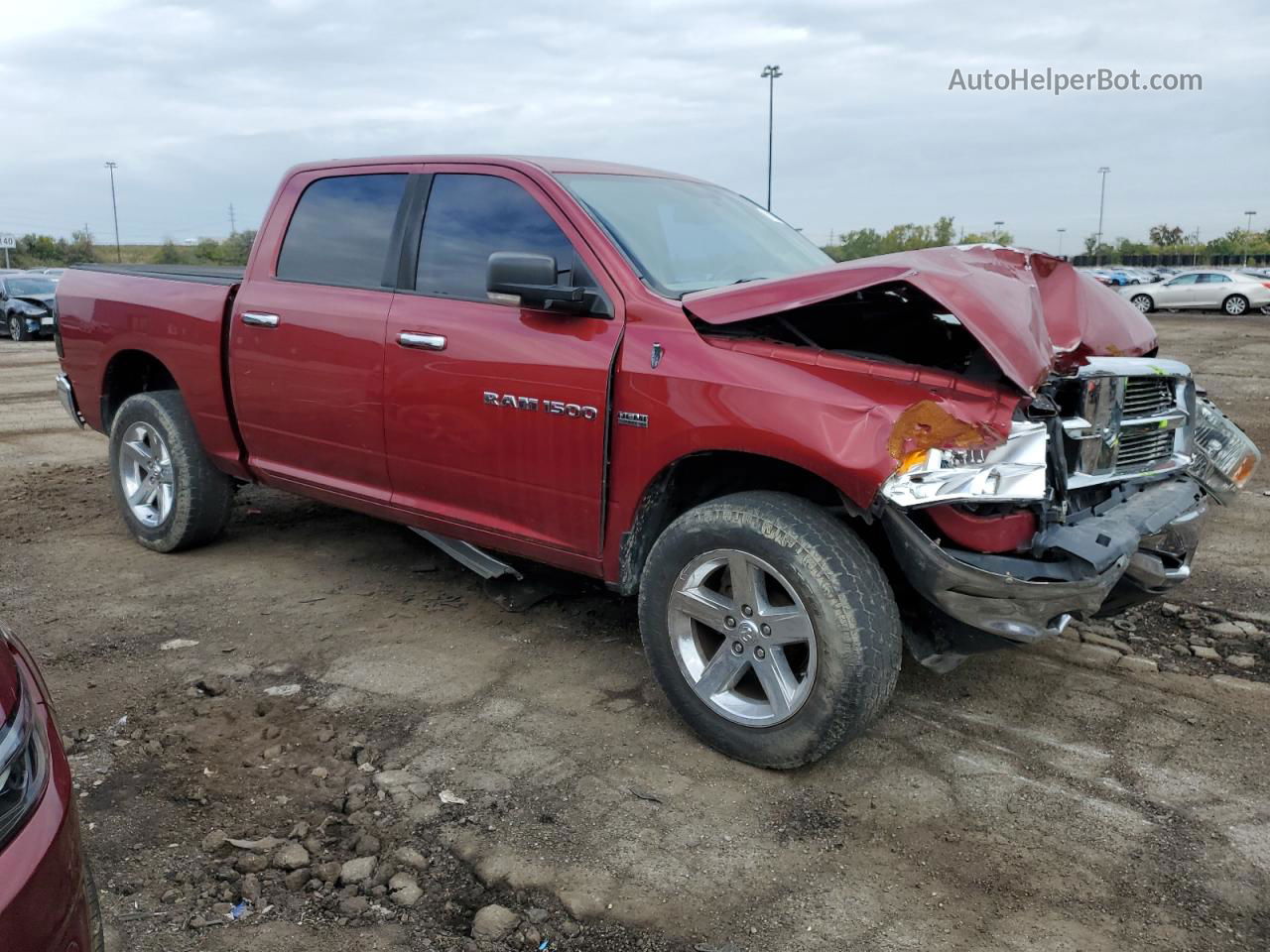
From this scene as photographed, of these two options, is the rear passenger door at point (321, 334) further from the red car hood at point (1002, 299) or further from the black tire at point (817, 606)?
the black tire at point (817, 606)

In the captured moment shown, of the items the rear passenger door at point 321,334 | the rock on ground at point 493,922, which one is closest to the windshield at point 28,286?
the rear passenger door at point 321,334

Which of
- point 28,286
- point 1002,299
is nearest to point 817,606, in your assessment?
point 1002,299

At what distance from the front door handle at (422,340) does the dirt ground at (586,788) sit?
1.24 meters

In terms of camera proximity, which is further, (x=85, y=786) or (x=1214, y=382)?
(x=1214, y=382)

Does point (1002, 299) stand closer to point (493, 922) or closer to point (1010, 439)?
point (1010, 439)

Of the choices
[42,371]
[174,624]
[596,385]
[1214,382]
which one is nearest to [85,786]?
[174,624]

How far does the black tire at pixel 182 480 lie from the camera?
17.2 ft

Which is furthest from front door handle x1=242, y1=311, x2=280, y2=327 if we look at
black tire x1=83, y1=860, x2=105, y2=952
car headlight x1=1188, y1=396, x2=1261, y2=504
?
car headlight x1=1188, y1=396, x2=1261, y2=504

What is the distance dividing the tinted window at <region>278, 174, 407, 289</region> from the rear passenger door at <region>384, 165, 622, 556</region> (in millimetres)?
214

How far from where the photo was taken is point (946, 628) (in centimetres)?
321

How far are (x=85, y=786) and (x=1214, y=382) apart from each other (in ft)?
44.1

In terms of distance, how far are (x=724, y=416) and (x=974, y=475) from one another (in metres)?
0.77

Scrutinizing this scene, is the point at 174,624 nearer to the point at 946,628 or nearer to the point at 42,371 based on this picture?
the point at 946,628

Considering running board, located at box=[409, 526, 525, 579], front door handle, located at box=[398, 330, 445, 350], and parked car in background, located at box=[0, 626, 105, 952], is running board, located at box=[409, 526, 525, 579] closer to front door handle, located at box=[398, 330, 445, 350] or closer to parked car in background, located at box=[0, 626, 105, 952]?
front door handle, located at box=[398, 330, 445, 350]
